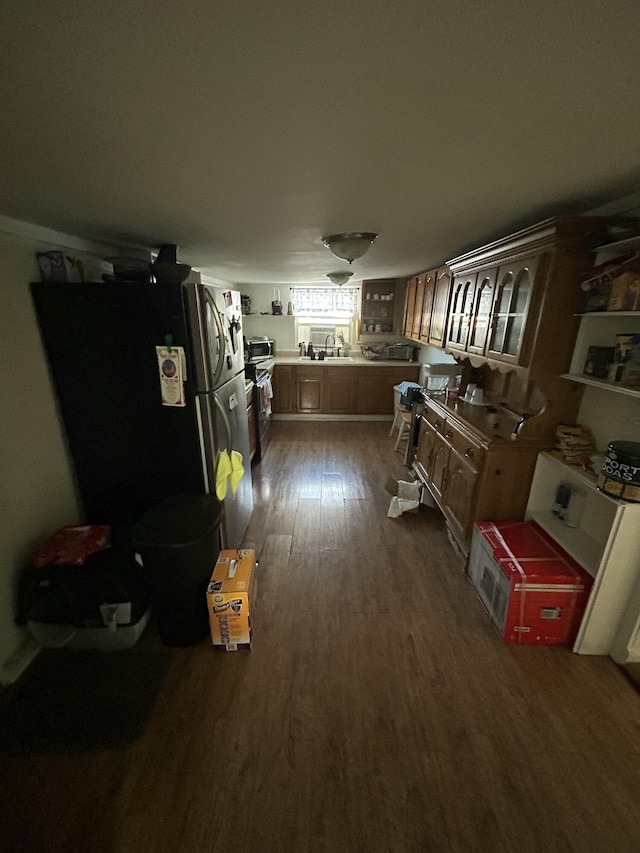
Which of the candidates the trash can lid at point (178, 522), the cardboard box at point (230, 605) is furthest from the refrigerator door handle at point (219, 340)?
the cardboard box at point (230, 605)

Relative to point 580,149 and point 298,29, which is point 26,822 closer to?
point 298,29

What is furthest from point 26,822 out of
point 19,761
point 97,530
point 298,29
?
point 298,29

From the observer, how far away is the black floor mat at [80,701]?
138cm

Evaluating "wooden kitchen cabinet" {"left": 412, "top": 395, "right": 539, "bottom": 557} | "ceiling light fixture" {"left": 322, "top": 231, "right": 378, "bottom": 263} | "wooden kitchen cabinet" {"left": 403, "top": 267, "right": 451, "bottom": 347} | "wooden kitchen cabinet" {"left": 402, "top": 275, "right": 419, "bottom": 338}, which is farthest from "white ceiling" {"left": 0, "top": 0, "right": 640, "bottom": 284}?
"wooden kitchen cabinet" {"left": 402, "top": 275, "right": 419, "bottom": 338}

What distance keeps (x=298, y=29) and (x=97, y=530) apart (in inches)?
83.2

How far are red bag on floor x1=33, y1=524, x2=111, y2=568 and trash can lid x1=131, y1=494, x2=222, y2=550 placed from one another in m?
0.28

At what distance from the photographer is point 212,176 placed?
3.66ft

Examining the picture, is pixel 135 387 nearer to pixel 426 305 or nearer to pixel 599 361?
pixel 599 361

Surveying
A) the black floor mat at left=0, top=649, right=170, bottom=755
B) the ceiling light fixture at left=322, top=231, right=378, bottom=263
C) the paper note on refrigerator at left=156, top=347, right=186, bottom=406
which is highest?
the ceiling light fixture at left=322, top=231, right=378, bottom=263

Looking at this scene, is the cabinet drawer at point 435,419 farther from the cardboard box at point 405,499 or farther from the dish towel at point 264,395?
the dish towel at point 264,395

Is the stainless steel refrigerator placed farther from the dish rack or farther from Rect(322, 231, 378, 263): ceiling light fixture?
the dish rack

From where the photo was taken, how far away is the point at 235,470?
230 centimetres

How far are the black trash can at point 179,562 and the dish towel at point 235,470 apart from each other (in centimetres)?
44

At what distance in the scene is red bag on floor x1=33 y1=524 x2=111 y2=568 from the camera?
167 cm
